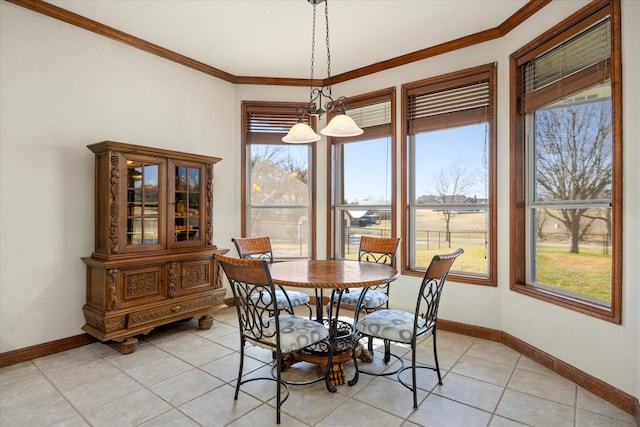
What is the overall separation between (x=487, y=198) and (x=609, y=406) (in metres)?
1.88

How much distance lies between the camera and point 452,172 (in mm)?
3715

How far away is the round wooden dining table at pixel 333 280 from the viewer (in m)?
2.27

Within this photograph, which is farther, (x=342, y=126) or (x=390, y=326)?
(x=342, y=126)

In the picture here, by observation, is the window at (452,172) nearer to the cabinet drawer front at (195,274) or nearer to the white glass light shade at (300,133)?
the white glass light shade at (300,133)

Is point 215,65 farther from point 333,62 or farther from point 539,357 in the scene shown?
point 539,357

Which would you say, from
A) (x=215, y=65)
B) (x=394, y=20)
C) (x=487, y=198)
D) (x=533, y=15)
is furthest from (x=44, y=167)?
(x=533, y=15)

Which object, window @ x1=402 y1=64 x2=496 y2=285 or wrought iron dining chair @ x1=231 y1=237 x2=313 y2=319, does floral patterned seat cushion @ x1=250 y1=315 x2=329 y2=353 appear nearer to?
wrought iron dining chair @ x1=231 y1=237 x2=313 y2=319

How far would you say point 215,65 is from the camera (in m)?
4.15

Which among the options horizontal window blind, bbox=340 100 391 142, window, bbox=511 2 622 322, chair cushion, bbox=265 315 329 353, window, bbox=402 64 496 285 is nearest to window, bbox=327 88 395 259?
horizontal window blind, bbox=340 100 391 142

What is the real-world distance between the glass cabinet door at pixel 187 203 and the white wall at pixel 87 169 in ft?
Result: 1.79

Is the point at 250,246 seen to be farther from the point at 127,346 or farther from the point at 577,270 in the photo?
the point at 577,270

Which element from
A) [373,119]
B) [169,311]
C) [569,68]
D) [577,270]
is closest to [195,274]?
[169,311]

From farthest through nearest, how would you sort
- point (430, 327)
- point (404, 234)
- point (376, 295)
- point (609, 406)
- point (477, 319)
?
point (404, 234)
point (477, 319)
point (376, 295)
point (430, 327)
point (609, 406)

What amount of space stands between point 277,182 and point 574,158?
3166 mm
